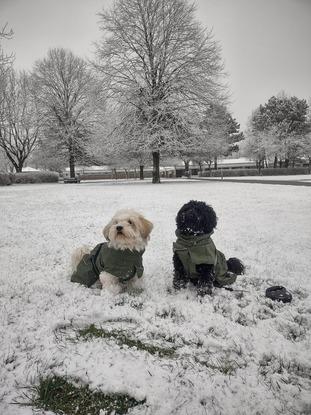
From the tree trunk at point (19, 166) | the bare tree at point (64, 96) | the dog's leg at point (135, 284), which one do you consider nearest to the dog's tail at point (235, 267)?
the dog's leg at point (135, 284)

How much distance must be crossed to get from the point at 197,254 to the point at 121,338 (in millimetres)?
1400

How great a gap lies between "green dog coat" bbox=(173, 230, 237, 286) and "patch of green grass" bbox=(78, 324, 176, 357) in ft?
4.08

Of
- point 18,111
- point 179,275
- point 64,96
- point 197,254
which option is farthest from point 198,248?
point 18,111

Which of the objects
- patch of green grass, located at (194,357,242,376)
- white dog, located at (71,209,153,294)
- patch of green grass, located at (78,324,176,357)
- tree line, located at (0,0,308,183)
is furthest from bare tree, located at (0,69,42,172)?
patch of green grass, located at (194,357,242,376)

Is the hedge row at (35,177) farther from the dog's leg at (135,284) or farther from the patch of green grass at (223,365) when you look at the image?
the patch of green grass at (223,365)

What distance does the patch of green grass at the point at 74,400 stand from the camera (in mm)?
1748

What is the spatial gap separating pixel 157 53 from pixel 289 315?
2116 cm

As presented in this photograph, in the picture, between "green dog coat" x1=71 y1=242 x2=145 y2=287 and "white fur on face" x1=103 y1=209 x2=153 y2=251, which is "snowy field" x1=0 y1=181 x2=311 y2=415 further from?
"white fur on face" x1=103 y1=209 x2=153 y2=251

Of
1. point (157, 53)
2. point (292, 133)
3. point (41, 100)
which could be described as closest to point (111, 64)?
point (157, 53)

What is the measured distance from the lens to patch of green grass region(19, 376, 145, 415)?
5.74 ft

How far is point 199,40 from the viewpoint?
19484 mm

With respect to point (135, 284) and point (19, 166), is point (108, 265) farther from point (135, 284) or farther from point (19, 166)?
point (19, 166)

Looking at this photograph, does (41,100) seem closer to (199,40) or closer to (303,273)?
(199,40)

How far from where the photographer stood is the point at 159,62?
19781mm
